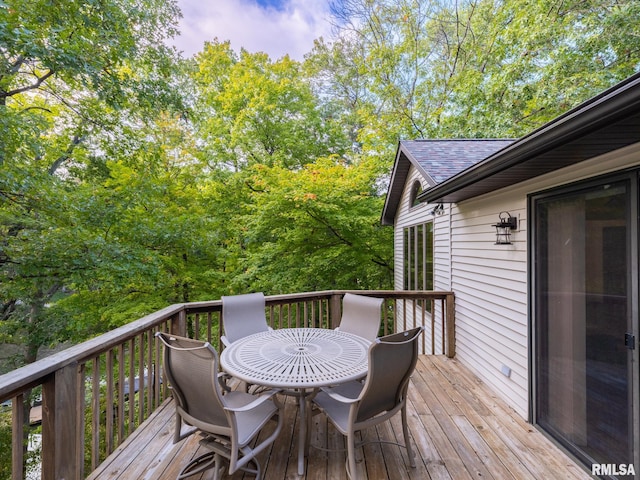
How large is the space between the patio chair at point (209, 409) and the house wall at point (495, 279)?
2512mm

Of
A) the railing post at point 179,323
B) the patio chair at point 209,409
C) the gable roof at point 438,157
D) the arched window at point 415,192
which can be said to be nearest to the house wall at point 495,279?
the gable roof at point 438,157

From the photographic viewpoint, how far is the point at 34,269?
565 cm

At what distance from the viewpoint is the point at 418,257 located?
6656 millimetres

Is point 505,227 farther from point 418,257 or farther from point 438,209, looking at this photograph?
point 418,257

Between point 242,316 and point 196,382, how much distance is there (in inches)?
63.7

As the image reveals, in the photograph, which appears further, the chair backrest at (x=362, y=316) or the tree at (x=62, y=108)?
the tree at (x=62, y=108)

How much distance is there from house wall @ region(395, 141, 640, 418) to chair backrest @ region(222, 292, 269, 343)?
8.94 feet

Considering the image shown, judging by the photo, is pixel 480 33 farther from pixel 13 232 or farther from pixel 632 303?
pixel 13 232

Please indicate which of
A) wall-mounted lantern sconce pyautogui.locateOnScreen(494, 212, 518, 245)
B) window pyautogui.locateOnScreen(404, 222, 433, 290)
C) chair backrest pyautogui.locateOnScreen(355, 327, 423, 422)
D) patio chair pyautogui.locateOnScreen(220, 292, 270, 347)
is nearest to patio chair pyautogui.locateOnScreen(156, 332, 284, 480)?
chair backrest pyautogui.locateOnScreen(355, 327, 423, 422)

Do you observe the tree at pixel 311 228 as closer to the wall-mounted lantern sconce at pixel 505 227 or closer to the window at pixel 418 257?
the window at pixel 418 257

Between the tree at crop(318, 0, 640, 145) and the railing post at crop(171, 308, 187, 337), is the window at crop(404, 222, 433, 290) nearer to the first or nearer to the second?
the railing post at crop(171, 308, 187, 337)

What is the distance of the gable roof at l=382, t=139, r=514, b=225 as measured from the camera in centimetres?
509

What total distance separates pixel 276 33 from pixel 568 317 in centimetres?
1232

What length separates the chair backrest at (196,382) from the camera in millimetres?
1854
